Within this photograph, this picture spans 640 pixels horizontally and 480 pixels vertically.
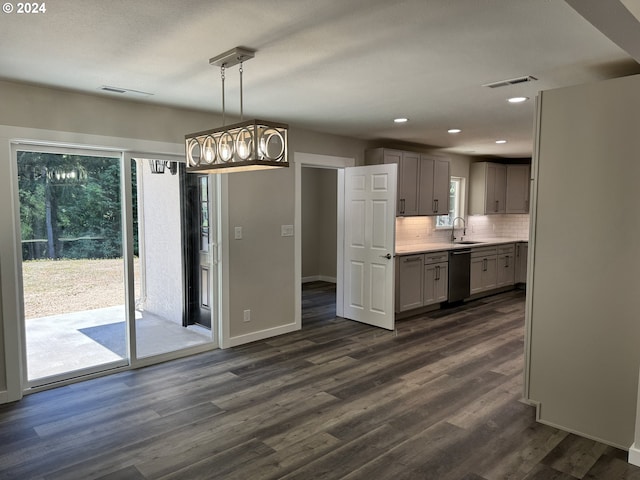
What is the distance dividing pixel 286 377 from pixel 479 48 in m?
2.95

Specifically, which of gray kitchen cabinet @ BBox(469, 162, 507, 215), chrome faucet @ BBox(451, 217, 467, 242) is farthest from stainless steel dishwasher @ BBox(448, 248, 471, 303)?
gray kitchen cabinet @ BBox(469, 162, 507, 215)

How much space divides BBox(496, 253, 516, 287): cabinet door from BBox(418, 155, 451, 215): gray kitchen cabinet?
1.52 metres

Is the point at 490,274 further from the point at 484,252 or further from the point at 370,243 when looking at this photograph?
the point at 370,243

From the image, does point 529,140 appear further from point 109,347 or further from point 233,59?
point 109,347

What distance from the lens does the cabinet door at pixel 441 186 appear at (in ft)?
21.8

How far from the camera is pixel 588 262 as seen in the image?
2.85 m

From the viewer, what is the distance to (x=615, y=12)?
5.18 feet

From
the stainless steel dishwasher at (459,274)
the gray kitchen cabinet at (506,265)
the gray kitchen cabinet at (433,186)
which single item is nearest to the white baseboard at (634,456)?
the stainless steel dishwasher at (459,274)

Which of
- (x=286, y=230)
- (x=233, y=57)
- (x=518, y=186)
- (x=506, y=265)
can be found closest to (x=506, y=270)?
(x=506, y=265)

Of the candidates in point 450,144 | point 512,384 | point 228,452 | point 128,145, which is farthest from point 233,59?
point 450,144

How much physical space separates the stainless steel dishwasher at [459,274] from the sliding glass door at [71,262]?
4.45 metres

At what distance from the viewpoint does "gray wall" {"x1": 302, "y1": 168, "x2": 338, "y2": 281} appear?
28.6 ft

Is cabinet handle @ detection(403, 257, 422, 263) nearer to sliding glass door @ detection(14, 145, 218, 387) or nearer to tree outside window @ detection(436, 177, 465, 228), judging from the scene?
tree outside window @ detection(436, 177, 465, 228)

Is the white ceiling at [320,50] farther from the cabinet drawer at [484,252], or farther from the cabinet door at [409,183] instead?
the cabinet drawer at [484,252]
